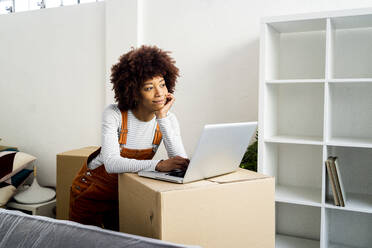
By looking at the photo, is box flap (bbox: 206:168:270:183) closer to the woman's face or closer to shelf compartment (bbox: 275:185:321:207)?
the woman's face

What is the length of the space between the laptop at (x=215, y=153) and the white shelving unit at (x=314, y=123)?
1038mm

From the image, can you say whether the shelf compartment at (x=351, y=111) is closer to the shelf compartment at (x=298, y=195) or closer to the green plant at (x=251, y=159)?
the shelf compartment at (x=298, y=195)

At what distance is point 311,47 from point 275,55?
0.30 m

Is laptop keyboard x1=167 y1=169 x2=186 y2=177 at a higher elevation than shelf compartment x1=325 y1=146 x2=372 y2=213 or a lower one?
higher

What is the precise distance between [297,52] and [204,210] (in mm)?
1859

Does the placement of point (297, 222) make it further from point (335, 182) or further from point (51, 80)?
point (51, 80)

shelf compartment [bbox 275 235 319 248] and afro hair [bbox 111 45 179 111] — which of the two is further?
shelf compartment [bbox 275 235 319 248]

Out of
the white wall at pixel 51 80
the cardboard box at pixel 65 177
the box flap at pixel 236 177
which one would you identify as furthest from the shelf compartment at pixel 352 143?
the white wall at pixel 51 80

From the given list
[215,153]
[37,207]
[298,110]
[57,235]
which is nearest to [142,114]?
[215,153]

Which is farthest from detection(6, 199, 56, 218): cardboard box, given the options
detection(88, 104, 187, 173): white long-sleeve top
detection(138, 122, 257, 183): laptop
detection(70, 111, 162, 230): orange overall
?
detection(138, 122, 257, 183): laptop

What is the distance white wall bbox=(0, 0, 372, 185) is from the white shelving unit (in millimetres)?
237

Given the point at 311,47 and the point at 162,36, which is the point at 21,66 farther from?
the point at 311,47

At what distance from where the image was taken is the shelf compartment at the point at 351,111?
250cm

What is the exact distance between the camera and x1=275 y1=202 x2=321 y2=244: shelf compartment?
8.80 feet
